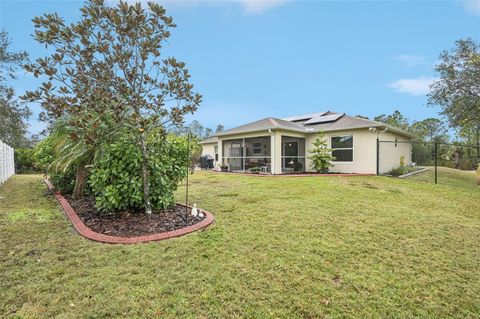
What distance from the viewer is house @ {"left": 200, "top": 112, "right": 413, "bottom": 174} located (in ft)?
43.0

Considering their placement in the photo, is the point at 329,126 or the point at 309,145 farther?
the point at 309,145

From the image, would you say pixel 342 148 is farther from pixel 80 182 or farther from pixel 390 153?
pixel 80 182

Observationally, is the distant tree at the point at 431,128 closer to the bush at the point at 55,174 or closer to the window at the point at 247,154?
the window at the point at 247,154

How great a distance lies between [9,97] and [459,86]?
27208 millimetres

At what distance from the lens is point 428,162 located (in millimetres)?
24297

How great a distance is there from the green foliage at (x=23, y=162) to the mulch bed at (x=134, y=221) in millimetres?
15470

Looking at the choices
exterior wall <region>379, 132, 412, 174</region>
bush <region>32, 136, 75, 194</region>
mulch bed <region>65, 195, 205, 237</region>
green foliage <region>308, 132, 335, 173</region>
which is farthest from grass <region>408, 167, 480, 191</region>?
bush <region>32, 136, 75, 194</region>

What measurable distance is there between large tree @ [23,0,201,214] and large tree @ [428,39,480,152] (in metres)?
15.9

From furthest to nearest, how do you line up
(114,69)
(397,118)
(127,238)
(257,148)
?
(397,118) → (257,148) → (114,69) → (127,238)

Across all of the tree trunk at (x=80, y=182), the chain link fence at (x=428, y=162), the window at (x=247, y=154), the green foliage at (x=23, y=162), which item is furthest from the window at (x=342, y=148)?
the green foliage at (x=23, y=162)

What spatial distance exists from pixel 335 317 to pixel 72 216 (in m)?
4.97

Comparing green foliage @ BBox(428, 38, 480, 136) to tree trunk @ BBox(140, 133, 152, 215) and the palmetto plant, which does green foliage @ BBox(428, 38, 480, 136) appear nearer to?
tree trunk @ BBox(140, 133, 152, 215)

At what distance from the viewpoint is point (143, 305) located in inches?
94.0

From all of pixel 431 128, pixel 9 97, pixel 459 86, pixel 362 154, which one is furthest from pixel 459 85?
pixel 9 97
